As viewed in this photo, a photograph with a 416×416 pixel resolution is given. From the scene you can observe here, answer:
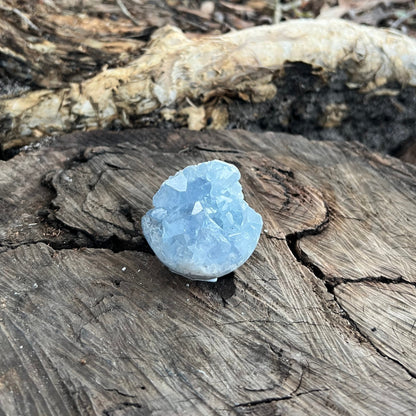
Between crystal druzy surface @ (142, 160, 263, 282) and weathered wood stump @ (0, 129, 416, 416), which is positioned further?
crystal druzy surface @ (142, 160, 263, 282)

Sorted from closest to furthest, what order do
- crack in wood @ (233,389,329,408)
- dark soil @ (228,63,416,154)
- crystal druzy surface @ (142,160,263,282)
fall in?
crack in wood @ (233,389,329,408) → crystal druzy surface @ (142,160,263,282) → dark soil @ (228,63,416,154)

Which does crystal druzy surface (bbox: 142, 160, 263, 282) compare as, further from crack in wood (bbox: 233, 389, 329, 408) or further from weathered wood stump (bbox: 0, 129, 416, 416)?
crack in wood (bbox: 233, 389, 329, 408)

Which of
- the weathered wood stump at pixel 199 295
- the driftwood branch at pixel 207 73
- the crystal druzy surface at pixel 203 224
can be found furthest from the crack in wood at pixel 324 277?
the driftwood branch at pixel 207 73

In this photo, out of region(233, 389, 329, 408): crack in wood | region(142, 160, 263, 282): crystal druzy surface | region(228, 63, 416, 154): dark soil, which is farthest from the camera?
region(228, 63, 416, 154): dark soil

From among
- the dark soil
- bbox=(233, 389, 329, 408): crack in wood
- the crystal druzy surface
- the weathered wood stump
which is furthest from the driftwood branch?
bbox=(233, 389, 329, 408): crack in wood

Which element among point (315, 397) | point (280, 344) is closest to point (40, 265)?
point (280, 344)

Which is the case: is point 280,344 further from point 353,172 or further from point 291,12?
point 291,12

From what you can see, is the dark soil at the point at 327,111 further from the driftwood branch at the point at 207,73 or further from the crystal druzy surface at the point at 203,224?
the crystal druzy surface at the point at 203,224
